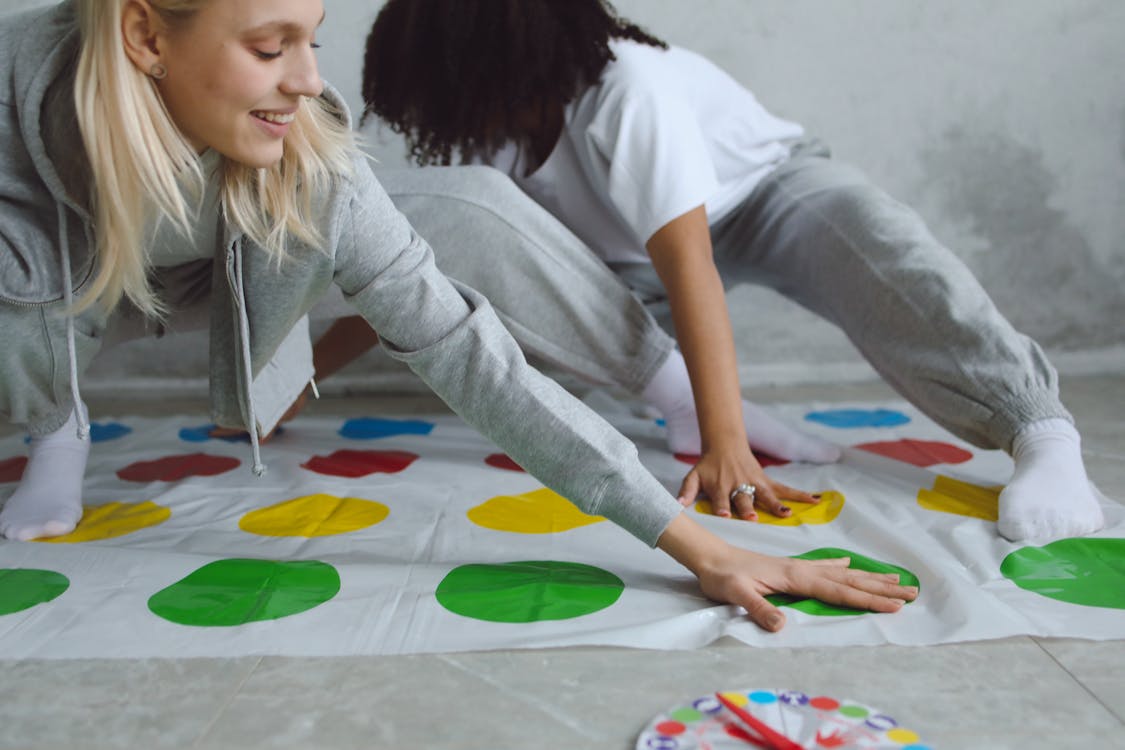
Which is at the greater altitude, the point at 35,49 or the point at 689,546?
the point at 35,49

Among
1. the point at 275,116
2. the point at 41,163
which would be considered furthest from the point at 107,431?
the point at 275,116

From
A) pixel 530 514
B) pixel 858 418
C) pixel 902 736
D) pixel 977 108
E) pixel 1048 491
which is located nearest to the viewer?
pixel 902 736

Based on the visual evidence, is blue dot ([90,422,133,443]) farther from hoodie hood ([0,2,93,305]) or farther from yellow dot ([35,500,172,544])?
hoodie hood ([0,2,93,305])

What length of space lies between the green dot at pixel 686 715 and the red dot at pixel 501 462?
0.59m

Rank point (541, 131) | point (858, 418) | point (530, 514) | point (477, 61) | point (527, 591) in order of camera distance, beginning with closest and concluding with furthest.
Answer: point (527, 591) → point (530, 514) → point (477, 61) → point (541, 131) → point (858, 418)

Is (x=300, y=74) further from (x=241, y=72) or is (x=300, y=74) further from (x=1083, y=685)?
(x=1083, y=685)

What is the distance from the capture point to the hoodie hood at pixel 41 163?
0.79 meters

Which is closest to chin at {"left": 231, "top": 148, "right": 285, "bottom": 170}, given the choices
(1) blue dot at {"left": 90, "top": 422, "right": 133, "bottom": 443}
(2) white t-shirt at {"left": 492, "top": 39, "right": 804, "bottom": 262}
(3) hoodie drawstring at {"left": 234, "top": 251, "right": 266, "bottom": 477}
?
(3) hoodie drawstring at {"left": 234, "top": 251, "right": 266, "bottom": 477}

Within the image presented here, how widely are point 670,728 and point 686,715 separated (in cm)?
2

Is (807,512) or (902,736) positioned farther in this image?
(807,512)

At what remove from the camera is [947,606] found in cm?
78

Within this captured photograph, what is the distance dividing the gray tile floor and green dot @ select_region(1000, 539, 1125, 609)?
85mm

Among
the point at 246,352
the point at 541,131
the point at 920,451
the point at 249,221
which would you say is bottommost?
the point at 920,451

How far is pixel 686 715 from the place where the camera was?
2.06 ft
